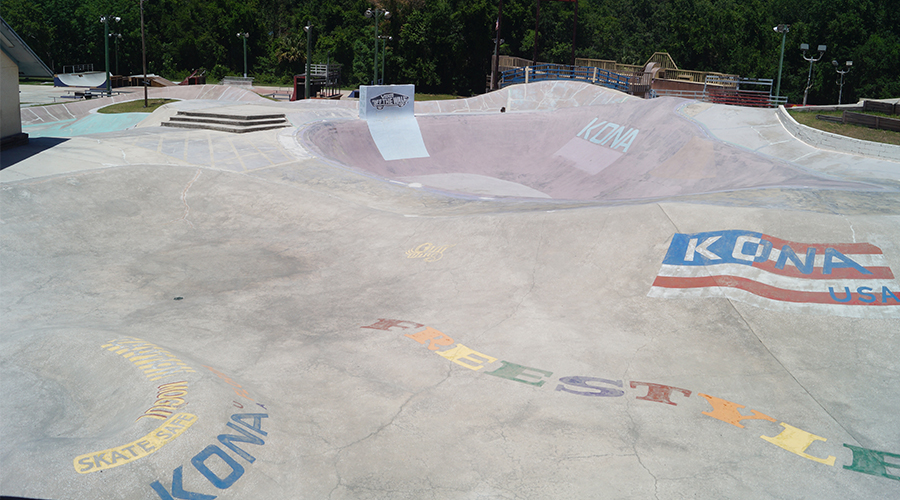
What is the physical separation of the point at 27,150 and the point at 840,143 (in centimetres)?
2498

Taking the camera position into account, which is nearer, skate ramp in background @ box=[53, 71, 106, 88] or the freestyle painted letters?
the freestyle painted letters

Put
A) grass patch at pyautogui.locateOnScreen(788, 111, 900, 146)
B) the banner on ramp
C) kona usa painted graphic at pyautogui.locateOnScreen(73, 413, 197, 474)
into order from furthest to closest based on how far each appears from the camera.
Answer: the banner on ramp < grass patch at pyautogui.locateOnScreen(788, 111, 900, 146) < kona usa painted graphic at pyautogui.locateOnScreen(73, 413, 197, 474)

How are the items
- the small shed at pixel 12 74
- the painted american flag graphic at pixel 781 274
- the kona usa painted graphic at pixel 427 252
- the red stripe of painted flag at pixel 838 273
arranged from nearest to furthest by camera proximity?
the painted american flag graphic at pixel 781 274
the red stripe of painted flag at pixel 838 273
the kona usa painted graphic at pixel 427 252
the small shed at pixel 12 74

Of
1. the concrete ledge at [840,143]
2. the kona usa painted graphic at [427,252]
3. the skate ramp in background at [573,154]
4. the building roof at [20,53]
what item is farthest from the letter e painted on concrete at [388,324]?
the concrete ledge at [840,143]

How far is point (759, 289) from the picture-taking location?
11.1 metres

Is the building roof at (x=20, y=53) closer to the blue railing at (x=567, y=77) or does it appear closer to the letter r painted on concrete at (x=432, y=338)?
the letter r painted on concrete at (x=432, y=338)

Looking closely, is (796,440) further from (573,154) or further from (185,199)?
(573,154)

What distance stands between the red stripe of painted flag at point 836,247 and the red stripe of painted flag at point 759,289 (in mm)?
988

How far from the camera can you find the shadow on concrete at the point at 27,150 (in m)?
16.7

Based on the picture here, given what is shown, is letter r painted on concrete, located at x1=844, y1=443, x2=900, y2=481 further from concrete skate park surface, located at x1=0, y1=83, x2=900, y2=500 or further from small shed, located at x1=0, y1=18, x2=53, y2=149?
small shed, located at x1=0, y1=18, x2=53, y2=149

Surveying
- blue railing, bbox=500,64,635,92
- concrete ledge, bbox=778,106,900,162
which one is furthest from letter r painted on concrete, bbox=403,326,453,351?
blue railing, bbox=500,64,635,92

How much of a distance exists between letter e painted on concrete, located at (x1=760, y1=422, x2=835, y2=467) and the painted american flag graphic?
11.0 ft

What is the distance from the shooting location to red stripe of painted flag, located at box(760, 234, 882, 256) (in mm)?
11344

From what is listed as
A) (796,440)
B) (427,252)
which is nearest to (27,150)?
(427,252)
